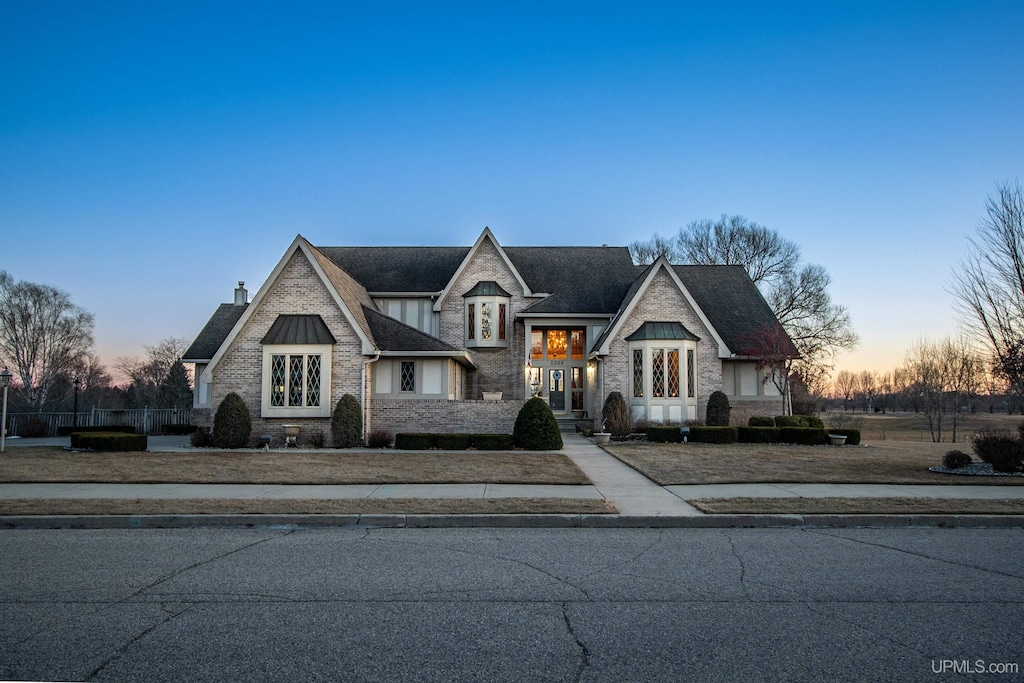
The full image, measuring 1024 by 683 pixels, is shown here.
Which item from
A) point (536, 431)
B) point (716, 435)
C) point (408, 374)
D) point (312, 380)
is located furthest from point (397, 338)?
point (716, 435)

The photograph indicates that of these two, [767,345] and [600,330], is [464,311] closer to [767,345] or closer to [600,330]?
[600,330]

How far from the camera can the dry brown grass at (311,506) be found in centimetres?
1008

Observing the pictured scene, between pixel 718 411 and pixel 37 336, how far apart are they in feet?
171

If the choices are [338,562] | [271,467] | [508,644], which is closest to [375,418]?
[271,467]

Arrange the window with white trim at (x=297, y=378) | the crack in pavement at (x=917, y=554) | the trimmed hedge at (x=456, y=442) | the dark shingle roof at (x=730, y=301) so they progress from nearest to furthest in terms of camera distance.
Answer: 1. the crack in pavement at (x=917, y=554)
2. the trimmed hedge at (x=456, y=442)
3. the window with white trim at (x=297, y=378)
4. the dark shingle roof at (x=730, y=301)

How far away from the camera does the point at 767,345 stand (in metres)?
27.9

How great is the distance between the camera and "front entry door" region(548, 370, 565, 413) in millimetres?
32594

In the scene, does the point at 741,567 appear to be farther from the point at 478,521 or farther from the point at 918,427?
the point at 918,427

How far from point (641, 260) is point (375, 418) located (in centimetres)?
3682

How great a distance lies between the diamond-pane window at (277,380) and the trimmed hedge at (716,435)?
1507 centimetres

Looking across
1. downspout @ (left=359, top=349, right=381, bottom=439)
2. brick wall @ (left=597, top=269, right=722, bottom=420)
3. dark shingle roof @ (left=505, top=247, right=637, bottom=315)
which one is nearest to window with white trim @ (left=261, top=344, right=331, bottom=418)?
downspout @ (left=359, top=349, right=381, bottom=439)

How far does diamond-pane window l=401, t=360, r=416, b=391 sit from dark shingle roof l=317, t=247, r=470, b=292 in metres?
9.13

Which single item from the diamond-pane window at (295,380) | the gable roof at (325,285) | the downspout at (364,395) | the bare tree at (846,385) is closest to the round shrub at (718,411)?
the downspout at (364,395)

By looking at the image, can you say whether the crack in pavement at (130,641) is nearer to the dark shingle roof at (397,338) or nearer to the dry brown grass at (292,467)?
the dry brown grass at (292,467)
